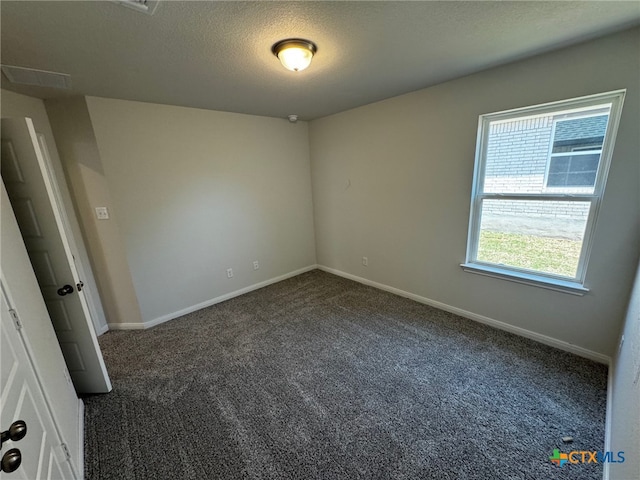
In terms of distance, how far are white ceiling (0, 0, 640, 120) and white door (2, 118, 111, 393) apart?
0.59m

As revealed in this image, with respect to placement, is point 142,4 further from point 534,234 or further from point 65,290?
point 534,234

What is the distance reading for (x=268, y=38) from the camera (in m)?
1.57

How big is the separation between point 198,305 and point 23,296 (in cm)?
210

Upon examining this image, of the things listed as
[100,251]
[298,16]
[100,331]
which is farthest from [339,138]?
[100,331]

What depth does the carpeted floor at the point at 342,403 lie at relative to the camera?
1.45m

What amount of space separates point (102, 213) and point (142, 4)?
7.05ft

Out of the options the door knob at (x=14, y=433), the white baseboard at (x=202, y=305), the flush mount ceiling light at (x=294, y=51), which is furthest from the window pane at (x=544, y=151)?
the door knob at (x=14, y=433)

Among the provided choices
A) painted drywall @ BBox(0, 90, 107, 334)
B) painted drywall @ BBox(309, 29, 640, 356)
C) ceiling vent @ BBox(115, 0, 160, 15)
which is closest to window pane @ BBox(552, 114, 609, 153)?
painted drywall @ BBox(309, 29, 640, 356)

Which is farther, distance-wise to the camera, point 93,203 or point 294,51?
point 93,203

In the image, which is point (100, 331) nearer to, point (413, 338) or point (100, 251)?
point (100, 251)

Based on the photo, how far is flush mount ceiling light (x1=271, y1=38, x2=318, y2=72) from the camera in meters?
1.62

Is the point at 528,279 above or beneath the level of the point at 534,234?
beneath

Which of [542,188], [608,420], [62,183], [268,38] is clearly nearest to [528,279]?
[542,188]

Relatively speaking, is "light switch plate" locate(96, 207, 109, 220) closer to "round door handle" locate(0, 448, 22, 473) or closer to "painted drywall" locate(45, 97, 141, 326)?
"painted drywall" locate(45, 97, 141, 326)
